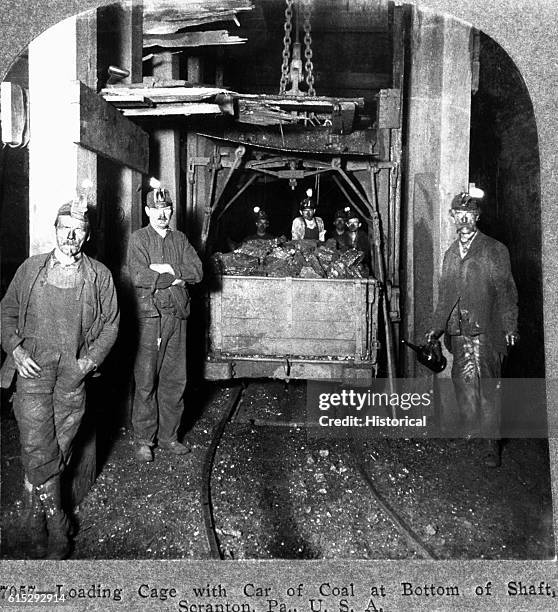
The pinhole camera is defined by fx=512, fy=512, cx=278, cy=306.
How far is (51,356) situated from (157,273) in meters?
1.02

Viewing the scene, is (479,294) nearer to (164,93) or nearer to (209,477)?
(209,477)

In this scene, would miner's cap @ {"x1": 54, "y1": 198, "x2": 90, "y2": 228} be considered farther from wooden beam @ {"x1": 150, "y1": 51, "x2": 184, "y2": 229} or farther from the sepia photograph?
wooden beam @ {"x1": 150, "y1": 51, "x2": 184, "y2": 229}

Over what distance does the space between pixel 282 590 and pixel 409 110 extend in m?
4.35

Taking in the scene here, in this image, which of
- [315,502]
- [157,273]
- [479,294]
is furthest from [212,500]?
[479,294]

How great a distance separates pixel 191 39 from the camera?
411 cm

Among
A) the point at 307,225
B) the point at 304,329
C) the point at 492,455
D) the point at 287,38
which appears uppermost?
the point at 287,38

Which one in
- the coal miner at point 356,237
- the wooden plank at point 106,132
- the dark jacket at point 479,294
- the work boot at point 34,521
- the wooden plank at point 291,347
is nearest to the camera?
the work boot at point 34,521

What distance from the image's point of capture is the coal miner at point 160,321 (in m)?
3.48

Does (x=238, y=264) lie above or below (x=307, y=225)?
below

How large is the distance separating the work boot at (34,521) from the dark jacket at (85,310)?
59cm

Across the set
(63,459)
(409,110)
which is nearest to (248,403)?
(63,459)

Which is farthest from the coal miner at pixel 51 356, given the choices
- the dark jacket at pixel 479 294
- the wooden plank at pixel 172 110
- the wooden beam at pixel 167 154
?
the dark jacket at pixel 479 294

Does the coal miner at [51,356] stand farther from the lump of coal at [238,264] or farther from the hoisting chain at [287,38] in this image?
the lump of coal at [238,264]

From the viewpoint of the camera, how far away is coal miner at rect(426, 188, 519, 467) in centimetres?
345
